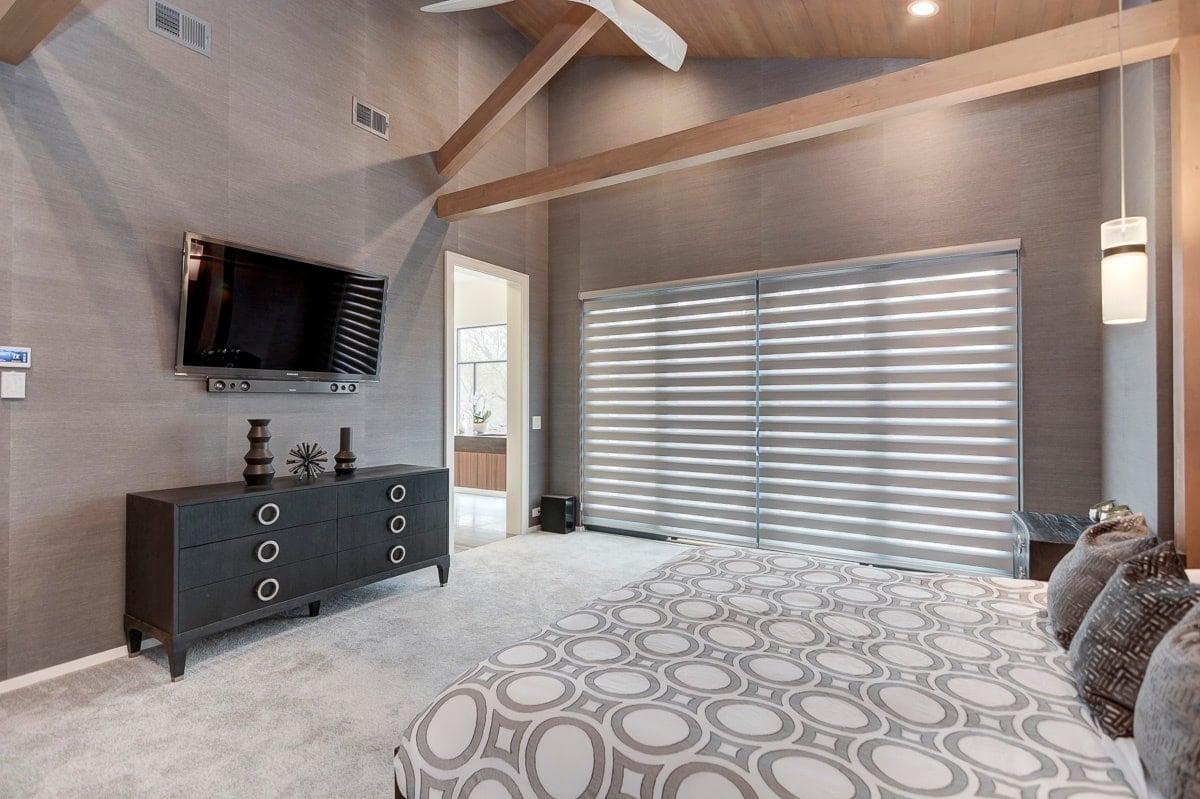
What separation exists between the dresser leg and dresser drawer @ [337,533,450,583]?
2.59ft

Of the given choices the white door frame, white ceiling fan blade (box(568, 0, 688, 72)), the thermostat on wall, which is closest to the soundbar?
the thermostat on wall

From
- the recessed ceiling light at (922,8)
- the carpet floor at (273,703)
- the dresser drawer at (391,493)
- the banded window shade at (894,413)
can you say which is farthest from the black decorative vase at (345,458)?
the recessed ceiling light at (922,8)

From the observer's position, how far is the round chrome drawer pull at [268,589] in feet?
9.32

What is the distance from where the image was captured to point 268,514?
2.88m

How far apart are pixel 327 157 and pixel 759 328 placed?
3.26m

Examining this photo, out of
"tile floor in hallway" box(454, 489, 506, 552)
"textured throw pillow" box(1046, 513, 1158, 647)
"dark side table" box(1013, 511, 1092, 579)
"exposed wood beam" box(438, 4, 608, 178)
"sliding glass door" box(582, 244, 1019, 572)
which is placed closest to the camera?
"textured throw pillow" box(1046, 513, 1158, 647)

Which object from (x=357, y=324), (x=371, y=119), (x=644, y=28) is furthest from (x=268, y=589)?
(x=644, y=28)

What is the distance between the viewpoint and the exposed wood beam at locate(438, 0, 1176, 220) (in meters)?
2.38

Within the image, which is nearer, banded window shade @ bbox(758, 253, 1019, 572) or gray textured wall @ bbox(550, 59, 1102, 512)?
gray textured wall @ bbox(550, 59, 1102, 512)

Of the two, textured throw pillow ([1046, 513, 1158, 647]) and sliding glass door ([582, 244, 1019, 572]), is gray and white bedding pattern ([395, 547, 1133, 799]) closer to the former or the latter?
textured throw pillow ([1046, 513, 1158, 647])

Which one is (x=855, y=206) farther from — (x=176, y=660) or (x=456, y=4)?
(x=176, y=660)

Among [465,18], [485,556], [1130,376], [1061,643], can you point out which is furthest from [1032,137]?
[485,556]

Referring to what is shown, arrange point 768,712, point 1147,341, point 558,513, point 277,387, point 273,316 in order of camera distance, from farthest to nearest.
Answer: point 558,513, point 277,387, point 273,316, point 1147,341, point 768,712

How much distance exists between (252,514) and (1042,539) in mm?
3778
